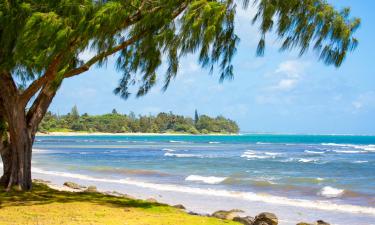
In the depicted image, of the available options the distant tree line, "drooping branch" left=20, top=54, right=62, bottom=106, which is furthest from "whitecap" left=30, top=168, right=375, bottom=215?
the distant tree line

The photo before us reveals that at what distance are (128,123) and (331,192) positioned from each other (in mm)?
140483

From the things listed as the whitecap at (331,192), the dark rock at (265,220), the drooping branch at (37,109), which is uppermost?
the drooping branch at (37,109)

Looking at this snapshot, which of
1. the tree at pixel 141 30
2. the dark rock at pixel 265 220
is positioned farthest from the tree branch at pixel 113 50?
the dark rock at pixel 265 220

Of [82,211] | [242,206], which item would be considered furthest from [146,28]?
[242,206]

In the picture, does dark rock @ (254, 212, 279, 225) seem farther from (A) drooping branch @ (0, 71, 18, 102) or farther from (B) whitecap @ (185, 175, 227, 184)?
(B) whitecap @ (185, 175, 227, 184)

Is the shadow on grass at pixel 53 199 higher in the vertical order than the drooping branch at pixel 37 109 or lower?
lower

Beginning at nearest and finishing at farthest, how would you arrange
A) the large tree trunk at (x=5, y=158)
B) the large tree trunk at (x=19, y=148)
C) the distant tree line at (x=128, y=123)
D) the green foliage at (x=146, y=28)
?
1. the green foliage at (x=146, y=28)
2. the large tree trunk at (x=19, y=148)
3. the large tree trunk at (x=5, y=158)
4. the distant tree line at (x=128, y=123)

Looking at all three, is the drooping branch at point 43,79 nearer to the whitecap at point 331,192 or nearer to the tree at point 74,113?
the whitecap at point 331,192

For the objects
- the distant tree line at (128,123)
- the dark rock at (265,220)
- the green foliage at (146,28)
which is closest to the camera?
the green foliage at (146,28)

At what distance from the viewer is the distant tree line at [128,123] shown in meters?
145

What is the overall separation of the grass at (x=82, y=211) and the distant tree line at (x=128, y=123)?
419 feet

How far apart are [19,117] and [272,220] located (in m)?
5.56

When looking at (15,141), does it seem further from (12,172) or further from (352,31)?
(352,31)

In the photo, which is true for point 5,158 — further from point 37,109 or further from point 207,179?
point 207,179
